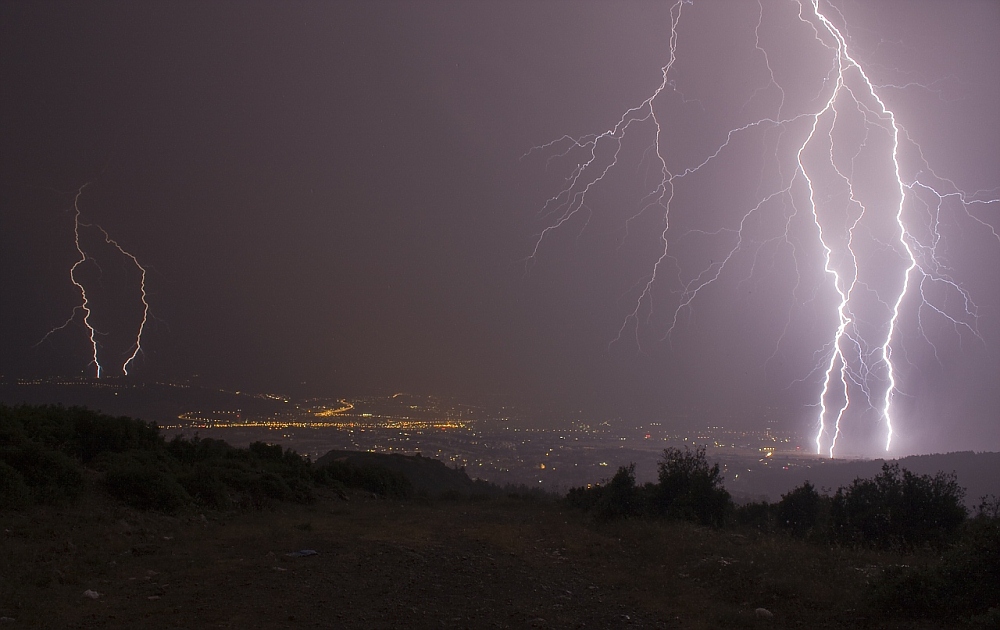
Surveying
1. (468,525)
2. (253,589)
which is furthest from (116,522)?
(468,525)

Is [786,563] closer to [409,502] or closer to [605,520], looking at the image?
[605,520]

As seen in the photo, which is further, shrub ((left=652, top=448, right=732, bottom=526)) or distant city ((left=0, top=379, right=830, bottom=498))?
distant city ((left=0, top=379, right=830, bottom=498))

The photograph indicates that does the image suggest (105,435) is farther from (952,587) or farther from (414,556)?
(952,587)

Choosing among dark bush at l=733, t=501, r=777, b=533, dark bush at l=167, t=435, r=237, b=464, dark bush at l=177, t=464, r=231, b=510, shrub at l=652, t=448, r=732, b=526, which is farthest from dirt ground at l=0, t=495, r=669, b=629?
dark bush at l=733, t=501, r=777, b=533

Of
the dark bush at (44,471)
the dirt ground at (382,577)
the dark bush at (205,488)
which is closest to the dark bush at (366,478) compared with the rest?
the dark bush at (205,488)

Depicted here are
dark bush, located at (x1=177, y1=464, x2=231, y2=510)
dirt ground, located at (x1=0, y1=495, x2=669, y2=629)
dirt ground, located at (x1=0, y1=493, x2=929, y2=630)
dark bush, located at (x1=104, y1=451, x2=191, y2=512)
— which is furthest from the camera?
dark bush, located at (x1=177, y1=464, x2=231, y2=510)

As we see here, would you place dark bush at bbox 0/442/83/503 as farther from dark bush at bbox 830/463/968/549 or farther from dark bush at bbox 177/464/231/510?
dark bush at bbox 830/463/968/549

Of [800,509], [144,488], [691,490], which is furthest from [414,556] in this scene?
[800,509]
